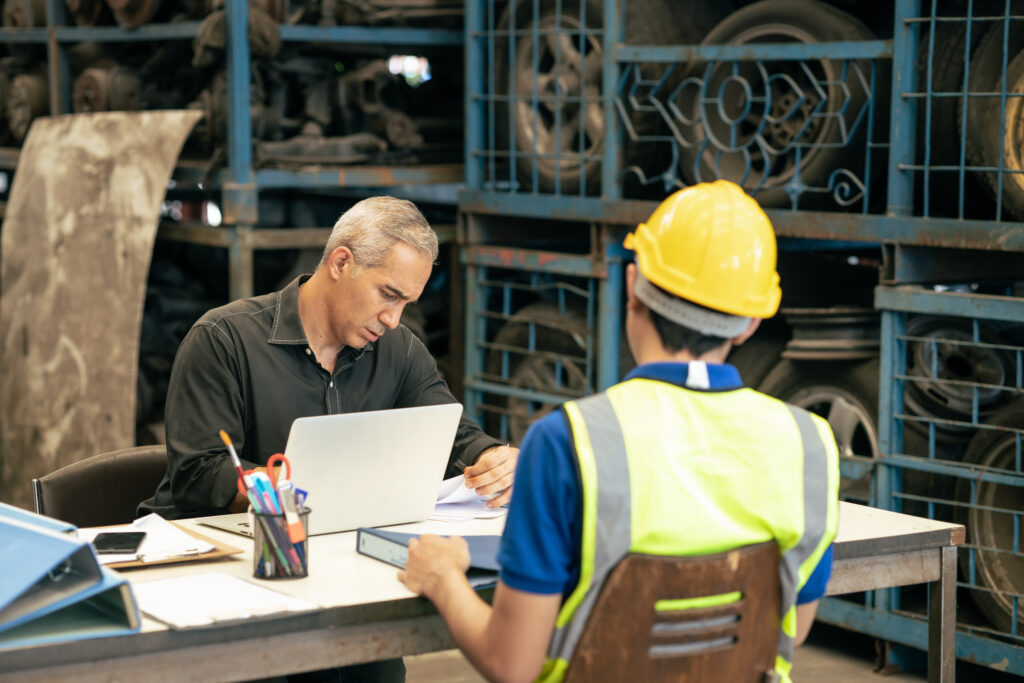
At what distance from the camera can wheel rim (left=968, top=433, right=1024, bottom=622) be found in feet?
14.4

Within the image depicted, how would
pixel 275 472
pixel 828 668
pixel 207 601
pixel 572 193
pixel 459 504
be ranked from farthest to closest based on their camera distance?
pixel 572 193 → pixel 828 668 → pixel 459 504 → pixel 275 472 → pixel 207 601

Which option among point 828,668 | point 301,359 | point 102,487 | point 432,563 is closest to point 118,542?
point 432,563

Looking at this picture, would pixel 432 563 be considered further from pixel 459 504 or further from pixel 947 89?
pixel 947 89

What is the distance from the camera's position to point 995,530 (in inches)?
177

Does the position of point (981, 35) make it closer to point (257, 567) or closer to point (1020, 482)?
point (1020, 482)

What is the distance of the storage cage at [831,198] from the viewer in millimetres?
4383

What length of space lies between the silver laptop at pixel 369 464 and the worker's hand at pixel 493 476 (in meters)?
0.21

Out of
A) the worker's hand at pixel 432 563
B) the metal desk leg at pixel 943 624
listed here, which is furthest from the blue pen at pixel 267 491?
the metal desk leg at pixel 943 624

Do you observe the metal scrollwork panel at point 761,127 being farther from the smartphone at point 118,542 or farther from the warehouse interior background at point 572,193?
the smartphone at point 118,542

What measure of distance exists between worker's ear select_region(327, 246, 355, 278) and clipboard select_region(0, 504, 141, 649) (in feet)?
3.97

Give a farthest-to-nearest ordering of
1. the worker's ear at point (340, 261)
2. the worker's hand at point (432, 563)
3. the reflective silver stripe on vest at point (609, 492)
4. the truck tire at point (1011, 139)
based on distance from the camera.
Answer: the truck tire at point (1011, 139) < the worker's ear at point (340, 261) < the worker's hand at point (432, 563) < the reflective silver stripe on vest at point (609, 492)

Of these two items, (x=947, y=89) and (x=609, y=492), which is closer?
(x=609, y=492)

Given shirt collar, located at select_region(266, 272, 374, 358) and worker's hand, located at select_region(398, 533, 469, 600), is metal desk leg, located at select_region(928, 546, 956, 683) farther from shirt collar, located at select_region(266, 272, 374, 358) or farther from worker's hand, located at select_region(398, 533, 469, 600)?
shirt collar, located at select_region(266, 272, 374, 358)

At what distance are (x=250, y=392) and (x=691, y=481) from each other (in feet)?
5.17
